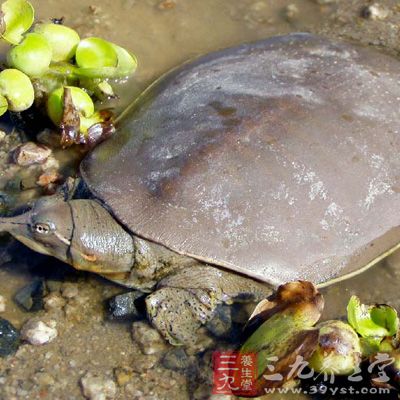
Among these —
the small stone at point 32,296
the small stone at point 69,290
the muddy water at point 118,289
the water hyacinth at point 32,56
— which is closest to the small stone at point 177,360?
the muddy water at point 118,289

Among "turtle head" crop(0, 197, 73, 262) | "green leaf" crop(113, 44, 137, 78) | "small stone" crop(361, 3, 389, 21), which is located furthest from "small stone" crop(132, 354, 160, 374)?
"small stone" crop(361, 3, 389, 21)

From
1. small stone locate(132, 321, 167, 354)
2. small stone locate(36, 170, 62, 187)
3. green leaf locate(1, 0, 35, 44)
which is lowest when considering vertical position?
small stone locate(132, 321, 167, 354)

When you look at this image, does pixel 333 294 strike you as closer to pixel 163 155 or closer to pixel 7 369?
pixel 163 155

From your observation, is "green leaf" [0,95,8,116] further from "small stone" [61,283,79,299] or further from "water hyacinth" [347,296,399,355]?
"water hyacinth" [347,296,399,355]

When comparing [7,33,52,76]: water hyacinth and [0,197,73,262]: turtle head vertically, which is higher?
[7,33,52,76]: water hyacinth

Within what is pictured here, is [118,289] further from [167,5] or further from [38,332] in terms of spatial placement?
[167,5]

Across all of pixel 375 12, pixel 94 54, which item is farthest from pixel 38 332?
pixel 375 12
